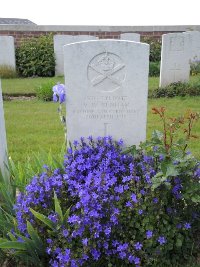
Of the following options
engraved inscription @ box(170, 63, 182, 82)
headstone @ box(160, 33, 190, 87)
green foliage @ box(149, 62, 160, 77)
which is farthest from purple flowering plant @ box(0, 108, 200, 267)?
green foliage @ box(149, 62, 160, 77)

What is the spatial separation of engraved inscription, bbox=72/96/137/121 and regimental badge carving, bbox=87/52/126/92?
0.33ft

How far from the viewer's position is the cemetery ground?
15.9 ft

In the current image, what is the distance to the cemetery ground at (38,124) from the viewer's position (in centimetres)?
485

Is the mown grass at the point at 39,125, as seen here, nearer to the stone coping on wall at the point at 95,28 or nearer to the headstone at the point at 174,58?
the headstone at the point at 174,58

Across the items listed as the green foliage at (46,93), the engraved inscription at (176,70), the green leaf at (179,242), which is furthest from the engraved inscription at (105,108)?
the engraved inscription at (176,70)

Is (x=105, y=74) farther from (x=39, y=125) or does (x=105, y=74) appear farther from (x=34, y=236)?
(x=39, y=125)

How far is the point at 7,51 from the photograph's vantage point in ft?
42.7

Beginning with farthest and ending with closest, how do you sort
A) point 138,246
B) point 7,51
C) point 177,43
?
point 7,51
point 177,43
point 138,246

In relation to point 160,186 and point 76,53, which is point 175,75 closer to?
point 76,53

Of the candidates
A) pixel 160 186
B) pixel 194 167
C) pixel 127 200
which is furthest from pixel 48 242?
pixel 194 167

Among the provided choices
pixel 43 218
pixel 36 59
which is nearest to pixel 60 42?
pixel 36 59

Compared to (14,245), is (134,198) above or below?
above

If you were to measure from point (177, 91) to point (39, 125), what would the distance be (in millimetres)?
4097

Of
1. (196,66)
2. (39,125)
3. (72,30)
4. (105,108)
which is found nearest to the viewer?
(105,108)
